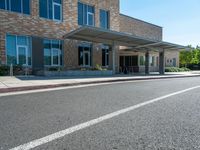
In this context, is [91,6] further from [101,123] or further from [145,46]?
[101,123]

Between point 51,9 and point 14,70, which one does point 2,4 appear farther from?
point 14,70

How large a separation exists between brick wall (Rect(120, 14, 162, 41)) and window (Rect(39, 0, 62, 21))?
13.0 metres

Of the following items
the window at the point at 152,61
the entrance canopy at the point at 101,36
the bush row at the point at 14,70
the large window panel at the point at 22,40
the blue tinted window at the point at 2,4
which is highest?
the blue tinted window at the point at 2,4

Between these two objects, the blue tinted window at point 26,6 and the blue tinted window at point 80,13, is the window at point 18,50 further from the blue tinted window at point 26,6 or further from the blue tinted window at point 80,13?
the blue tinted window at point 80,13

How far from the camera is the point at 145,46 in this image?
30062 mm

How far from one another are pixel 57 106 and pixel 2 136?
308 centimetres

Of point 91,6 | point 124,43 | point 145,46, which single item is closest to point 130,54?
point 145,46

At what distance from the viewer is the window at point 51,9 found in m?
23.7

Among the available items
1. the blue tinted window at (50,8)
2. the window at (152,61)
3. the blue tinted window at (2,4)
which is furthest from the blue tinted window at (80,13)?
the window at (152,61)

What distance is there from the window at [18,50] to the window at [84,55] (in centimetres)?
665

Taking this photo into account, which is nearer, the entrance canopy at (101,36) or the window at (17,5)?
the window at (17,5)

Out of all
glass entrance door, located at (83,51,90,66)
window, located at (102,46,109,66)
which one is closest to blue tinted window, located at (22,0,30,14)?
glass entrance door, located at (83,51,90,66)

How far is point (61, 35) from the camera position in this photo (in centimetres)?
2528

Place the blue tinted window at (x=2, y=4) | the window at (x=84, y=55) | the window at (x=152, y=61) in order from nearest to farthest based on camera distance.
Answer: the blue tinted window at (x=2, y=4) → the window at (x=84, y=55) → the window at (x=152, y=61)
